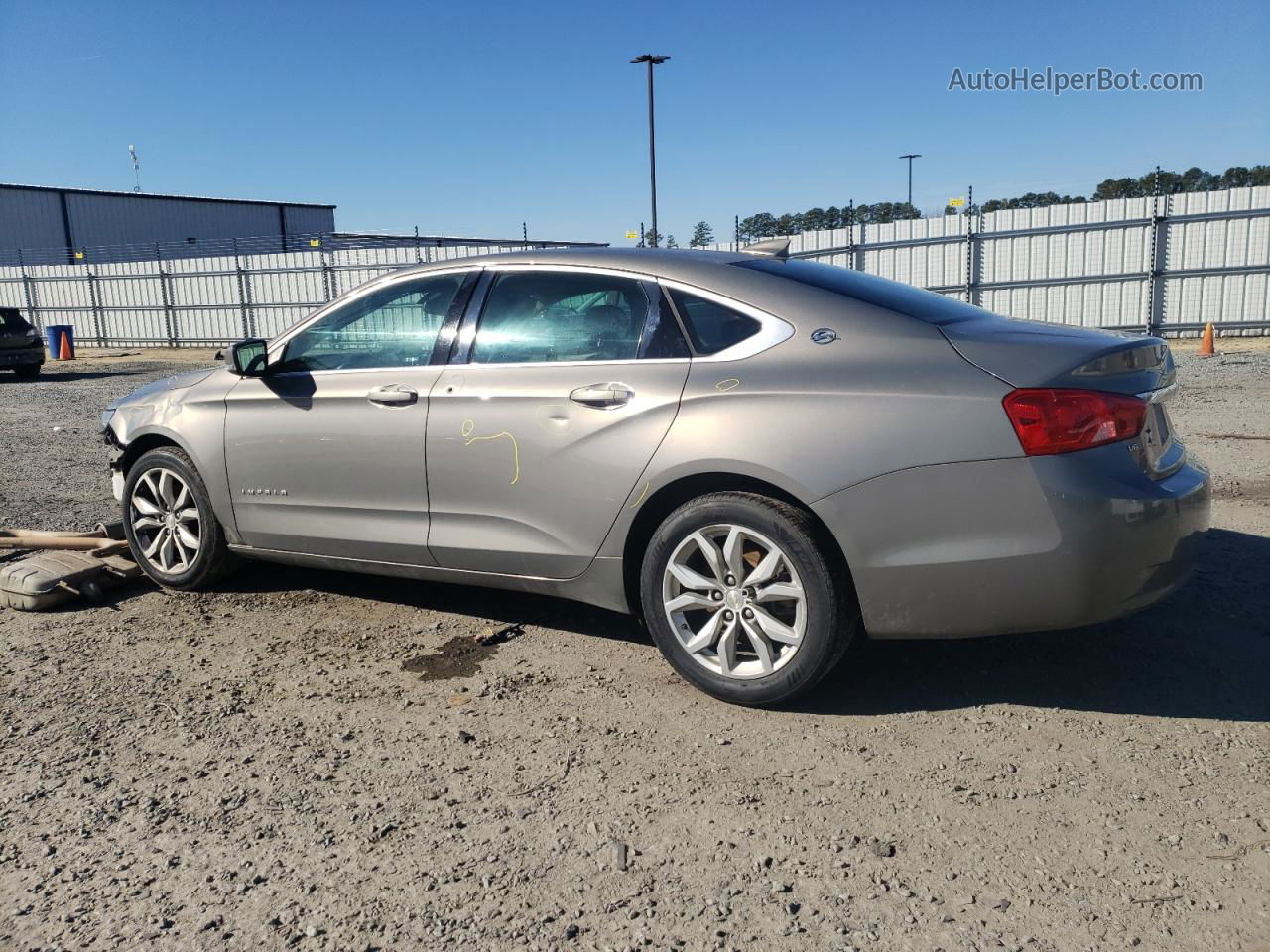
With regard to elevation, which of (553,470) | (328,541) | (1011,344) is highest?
(1011,344)

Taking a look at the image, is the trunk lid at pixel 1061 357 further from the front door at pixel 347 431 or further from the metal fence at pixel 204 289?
the metal fence at pixel 204 289

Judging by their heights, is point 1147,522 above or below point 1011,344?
below

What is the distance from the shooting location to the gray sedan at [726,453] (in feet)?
10.3

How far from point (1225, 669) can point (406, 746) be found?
2.92 m

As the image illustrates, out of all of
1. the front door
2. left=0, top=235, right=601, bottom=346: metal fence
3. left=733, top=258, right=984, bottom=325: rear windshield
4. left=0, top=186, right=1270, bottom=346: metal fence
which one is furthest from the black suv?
left=733, top=258, right=984, bottom=325: rear windshield

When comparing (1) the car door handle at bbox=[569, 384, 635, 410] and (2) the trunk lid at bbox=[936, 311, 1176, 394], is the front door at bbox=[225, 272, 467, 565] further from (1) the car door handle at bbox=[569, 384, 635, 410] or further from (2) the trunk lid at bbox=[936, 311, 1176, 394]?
(2) the trunk lid at bbox=[936, 311, 1176, 394]

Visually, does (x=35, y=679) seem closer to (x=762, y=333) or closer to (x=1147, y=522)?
(x=762, y=333)

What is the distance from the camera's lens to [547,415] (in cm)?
385

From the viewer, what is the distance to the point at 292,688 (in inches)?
153

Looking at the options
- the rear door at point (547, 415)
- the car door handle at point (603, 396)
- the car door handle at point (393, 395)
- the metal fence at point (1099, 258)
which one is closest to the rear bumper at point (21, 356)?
the metal fence at point (1099, 258)

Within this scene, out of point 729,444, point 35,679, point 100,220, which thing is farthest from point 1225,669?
point 100,220

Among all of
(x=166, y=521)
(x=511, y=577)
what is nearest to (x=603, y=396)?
(x=511, y=577)

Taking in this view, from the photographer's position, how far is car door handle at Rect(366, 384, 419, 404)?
421cm

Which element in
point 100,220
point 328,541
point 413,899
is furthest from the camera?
point 100,220
